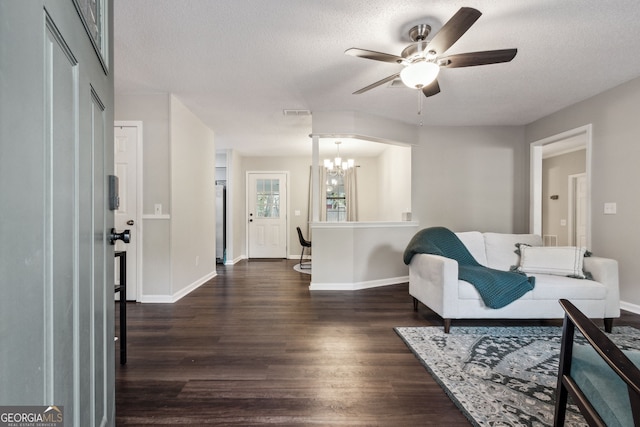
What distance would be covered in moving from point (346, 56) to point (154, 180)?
255 centimetres

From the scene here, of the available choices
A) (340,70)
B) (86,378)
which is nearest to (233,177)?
(340,70)

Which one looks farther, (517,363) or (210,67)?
(210,67)

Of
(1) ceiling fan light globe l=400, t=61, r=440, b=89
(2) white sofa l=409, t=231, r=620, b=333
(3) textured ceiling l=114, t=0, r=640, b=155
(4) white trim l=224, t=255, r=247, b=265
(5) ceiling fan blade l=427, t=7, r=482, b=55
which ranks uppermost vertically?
(3) textured ceiling l=114, t=0, r=640, b=155

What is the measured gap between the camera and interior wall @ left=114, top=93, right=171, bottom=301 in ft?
Result: 10.6

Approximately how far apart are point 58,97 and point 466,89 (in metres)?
3.53

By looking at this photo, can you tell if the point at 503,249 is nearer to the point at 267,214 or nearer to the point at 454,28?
the point at 454,28

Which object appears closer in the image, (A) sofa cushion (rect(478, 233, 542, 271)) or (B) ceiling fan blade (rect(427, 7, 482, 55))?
(B) ceiling fan blade (rect(427, 7, 482, 55))

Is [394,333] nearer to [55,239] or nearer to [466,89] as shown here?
[55,239]

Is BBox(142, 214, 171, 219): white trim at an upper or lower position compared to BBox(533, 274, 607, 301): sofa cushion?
upper

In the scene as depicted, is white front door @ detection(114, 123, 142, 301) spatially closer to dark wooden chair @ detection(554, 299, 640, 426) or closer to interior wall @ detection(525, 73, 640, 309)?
dark wooden chair @ detection(554, 299, 640, 426)

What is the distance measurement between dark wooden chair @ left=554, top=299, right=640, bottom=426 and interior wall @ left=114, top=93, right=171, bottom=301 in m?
3.52

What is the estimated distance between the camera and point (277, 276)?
4637 millimetres

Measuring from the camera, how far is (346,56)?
247 centimetres

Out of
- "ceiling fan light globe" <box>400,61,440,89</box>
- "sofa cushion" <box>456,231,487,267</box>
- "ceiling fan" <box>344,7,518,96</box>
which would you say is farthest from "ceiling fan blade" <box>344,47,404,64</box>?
"sofa cushion" <box>456,231,487,267</box>
